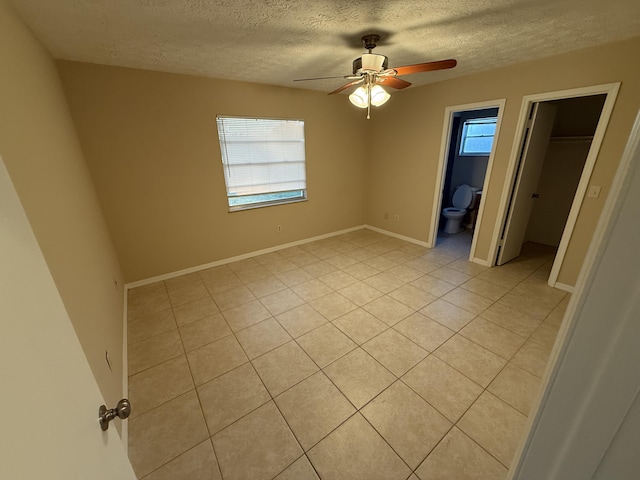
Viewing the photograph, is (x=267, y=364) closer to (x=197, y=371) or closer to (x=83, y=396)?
(x=197, y=371)

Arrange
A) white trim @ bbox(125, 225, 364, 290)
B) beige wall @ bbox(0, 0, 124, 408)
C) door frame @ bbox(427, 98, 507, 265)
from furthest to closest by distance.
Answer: white trim @ bbox(125, 225, 364, 290)
door frame @ bbox(427, 98, 507, 265)
beige wall @ bbox(0, 0, 124, 408)

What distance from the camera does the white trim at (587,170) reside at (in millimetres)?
2289

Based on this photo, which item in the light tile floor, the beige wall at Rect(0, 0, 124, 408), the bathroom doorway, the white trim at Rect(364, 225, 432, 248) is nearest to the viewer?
the beige wall at Rect(0, 0, 124, 408)

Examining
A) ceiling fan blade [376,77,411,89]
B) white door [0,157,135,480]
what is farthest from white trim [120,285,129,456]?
ceiling fan blade [376,77,411,89]

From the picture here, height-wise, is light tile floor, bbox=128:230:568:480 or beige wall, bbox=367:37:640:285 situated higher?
beige wall, bbox=367:37:640:285

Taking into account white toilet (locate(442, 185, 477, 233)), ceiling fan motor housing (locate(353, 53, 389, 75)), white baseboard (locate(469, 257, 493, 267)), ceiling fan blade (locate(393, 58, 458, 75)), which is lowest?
white baseboard (locate(469, 257, 493, 267))

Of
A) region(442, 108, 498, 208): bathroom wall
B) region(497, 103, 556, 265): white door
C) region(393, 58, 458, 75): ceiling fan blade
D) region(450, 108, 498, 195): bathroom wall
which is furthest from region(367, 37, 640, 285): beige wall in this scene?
region(393, 58, 458, 75): ceiling fan blade

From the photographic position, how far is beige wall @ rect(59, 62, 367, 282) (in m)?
2.56

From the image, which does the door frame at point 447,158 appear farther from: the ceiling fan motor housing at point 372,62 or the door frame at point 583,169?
the ceiling fan motor housing at point 372,62

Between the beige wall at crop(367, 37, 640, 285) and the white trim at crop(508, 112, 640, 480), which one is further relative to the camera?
the beige wall at crop(367, 37, 640, 285)

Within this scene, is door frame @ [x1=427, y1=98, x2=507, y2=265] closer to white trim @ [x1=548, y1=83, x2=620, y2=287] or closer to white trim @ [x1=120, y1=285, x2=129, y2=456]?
white trim @ [x1=548, y1=83, x2=620, y2=287]

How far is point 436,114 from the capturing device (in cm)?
354

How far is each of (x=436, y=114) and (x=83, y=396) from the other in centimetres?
423

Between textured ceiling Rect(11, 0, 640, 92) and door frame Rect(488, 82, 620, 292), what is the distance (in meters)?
0.38
